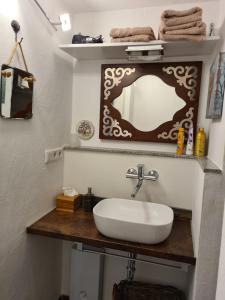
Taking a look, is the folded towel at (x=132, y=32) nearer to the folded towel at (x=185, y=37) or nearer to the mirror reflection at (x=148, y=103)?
the folded towel at (x=185, y=37)

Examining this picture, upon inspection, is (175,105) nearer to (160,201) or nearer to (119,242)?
(160,201)

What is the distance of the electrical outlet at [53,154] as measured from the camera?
5.05ft

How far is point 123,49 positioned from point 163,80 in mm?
365

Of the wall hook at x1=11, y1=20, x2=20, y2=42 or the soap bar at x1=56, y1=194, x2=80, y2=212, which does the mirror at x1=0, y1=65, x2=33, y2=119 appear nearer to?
the wall hook at x1=11, y1=20, x2=20, y2=42

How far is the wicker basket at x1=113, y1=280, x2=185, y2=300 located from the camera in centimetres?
158

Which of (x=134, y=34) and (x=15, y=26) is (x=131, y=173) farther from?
(x=15, y=26)

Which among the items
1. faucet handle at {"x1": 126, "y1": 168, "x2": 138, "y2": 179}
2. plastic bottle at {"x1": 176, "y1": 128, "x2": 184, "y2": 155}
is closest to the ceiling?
plastic bottle at {"x1": 176, "y1": 128, "x2": 184, "y2": 155}

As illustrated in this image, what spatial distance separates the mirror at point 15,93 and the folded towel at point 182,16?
84cm

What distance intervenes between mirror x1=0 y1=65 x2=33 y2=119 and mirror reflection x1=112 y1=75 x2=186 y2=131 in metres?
0.70

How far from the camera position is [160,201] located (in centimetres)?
166

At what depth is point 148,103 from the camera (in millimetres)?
1725

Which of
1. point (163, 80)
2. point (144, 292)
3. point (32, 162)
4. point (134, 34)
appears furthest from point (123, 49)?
point (144, 292)

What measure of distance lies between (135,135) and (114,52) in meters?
0.61

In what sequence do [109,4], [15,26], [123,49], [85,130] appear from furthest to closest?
1. [85,130]
2. [109,4]
3. [123,49]
4. [15,26]
